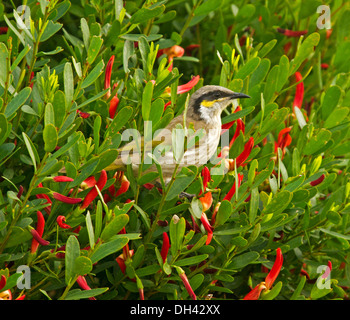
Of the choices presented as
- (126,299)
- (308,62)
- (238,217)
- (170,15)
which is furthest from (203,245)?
(308,62)

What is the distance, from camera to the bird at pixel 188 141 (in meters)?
2.15

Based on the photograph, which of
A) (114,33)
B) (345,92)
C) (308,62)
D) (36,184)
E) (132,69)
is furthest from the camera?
(308,62)

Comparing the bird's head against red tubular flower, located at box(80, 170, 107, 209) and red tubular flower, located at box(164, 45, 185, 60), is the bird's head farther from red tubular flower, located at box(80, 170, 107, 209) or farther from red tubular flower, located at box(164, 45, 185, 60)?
red tubular flower, located at box(80, 170, 107, 209)

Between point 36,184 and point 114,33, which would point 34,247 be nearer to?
point 36,184

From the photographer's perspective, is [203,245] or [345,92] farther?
[345,92]

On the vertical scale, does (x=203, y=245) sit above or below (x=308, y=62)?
below

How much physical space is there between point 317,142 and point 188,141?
0.89 meters

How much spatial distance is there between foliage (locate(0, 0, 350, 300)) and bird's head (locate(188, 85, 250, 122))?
0.07 meters

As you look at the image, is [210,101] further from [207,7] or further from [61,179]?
[61,179]

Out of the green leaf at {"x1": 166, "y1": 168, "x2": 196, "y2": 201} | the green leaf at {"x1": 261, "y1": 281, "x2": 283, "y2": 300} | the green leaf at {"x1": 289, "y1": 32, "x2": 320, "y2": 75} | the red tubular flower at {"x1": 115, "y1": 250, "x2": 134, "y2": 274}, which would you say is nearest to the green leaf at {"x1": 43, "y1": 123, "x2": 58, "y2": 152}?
the green leaf at {"x1": 166, "y1": 168, "x2": 196, "y2": 201}

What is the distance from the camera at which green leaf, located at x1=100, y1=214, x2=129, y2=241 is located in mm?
2082

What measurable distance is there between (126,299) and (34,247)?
54cm

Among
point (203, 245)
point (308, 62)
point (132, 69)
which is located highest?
point (132, 69)

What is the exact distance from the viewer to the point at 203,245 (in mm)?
2457
